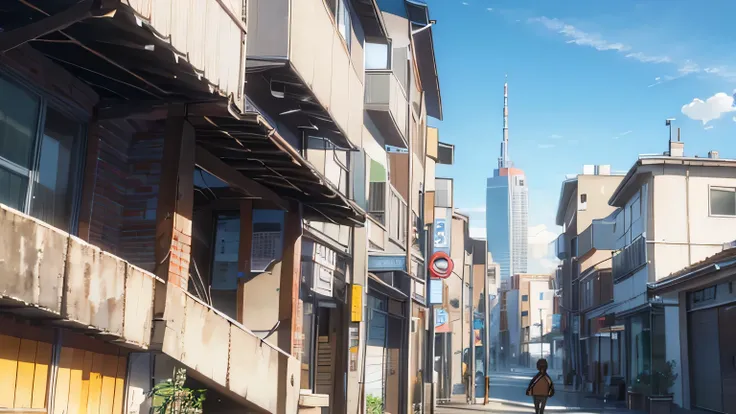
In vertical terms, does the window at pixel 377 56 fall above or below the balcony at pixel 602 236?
above

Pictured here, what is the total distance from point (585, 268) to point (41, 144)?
172 ft

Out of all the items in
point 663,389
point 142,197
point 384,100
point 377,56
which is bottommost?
point 663,389

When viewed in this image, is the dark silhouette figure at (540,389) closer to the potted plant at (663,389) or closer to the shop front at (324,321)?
the shop front at (324,321)

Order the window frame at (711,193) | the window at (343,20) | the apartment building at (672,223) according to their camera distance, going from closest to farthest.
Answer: the window at (343,20)
the apartment building at (672,223)
the window frame at (711,193)

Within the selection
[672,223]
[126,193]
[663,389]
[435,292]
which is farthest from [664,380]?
[126,193]

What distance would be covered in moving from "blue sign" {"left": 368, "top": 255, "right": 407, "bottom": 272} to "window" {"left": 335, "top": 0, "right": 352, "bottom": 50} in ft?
16.0

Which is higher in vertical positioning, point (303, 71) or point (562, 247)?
point (562, 247)

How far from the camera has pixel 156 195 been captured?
31.0 ft

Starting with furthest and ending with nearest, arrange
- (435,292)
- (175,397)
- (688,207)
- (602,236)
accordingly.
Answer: (602,236)
(688,207)
(435,292)
(175,397)

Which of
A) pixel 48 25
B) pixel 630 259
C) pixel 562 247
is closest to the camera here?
pixel 48 25

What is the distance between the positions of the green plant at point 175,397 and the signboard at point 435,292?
1840 cm

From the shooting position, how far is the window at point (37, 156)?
7.41 metres

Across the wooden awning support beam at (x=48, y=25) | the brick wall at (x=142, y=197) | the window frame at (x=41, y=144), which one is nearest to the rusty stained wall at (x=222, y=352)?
the brick wall at (x=142, y=197)

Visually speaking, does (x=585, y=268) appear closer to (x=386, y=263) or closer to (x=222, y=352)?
(x=386, y=263)
